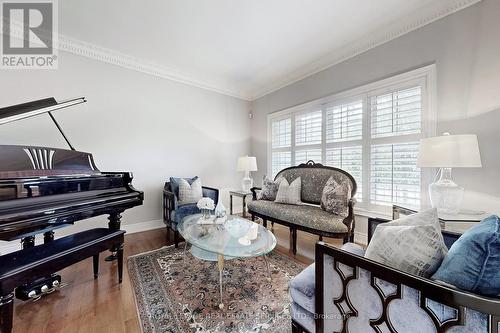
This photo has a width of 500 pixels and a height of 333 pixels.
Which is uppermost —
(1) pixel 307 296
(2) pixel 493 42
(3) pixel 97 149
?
(2) pixel 493 42

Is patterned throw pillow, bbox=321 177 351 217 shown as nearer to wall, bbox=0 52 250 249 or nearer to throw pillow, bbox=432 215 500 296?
throw pillow, bbox=432 215 500 296

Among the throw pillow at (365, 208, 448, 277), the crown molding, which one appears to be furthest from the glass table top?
Result: the crown molding

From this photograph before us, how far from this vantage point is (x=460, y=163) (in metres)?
1.75

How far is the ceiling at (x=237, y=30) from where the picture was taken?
226 cm

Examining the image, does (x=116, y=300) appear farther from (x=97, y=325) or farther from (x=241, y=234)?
(x=241, y=234)

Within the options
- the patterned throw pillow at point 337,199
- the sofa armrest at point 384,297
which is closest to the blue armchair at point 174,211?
the patterned throw pillow at point 337,199

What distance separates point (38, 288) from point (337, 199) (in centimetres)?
300

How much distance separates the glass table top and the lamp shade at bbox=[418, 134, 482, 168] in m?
1.64

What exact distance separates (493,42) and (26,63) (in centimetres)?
529

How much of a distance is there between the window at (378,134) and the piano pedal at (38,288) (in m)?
3.57

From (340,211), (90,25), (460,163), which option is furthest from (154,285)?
(90,25)

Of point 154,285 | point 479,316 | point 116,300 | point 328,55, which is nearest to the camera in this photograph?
point 479,316

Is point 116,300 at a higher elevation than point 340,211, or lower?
lower

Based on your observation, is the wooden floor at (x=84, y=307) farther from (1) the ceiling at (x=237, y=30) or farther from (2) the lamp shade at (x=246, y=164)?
(1) the ceiling at (x=237, y=30)
